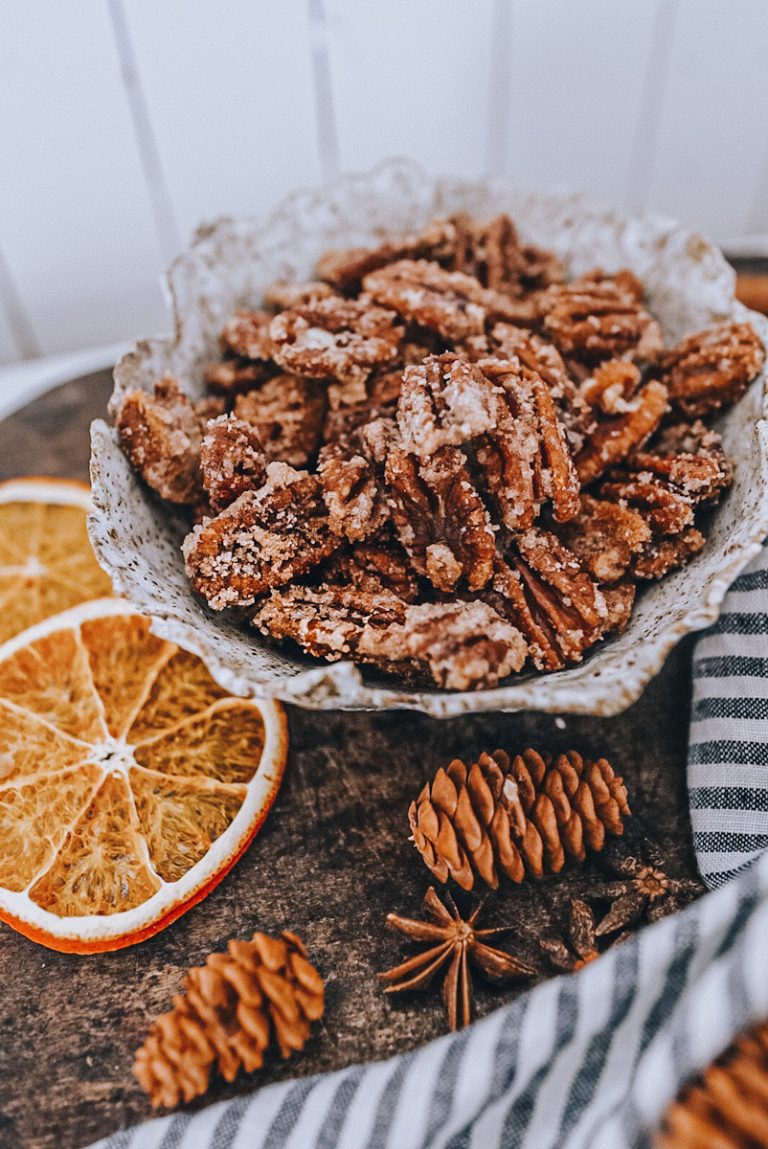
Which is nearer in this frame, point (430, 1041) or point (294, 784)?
point (430, 1041)

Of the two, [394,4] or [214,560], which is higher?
[394,4]

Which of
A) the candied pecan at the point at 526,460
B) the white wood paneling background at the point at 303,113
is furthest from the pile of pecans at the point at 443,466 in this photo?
the white wood paneling background at the point at 303,113

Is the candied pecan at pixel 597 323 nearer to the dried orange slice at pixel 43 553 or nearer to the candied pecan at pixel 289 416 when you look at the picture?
the candied pecan at pixel 289 416

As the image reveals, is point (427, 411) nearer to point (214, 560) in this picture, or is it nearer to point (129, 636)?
point (214, 560)

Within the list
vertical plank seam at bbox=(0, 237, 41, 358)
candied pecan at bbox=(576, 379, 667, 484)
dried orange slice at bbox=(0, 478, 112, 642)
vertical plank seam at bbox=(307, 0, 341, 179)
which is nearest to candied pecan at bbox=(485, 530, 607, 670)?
candied pecan at bbox=(576, 379, 667, 484)

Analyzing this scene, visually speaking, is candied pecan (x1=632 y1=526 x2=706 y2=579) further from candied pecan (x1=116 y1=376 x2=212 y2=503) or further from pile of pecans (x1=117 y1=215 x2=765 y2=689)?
candied pecan (x1=116 y1=376 x2=212 y2=503)

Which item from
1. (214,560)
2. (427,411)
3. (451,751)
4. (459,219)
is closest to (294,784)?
(451,751)
